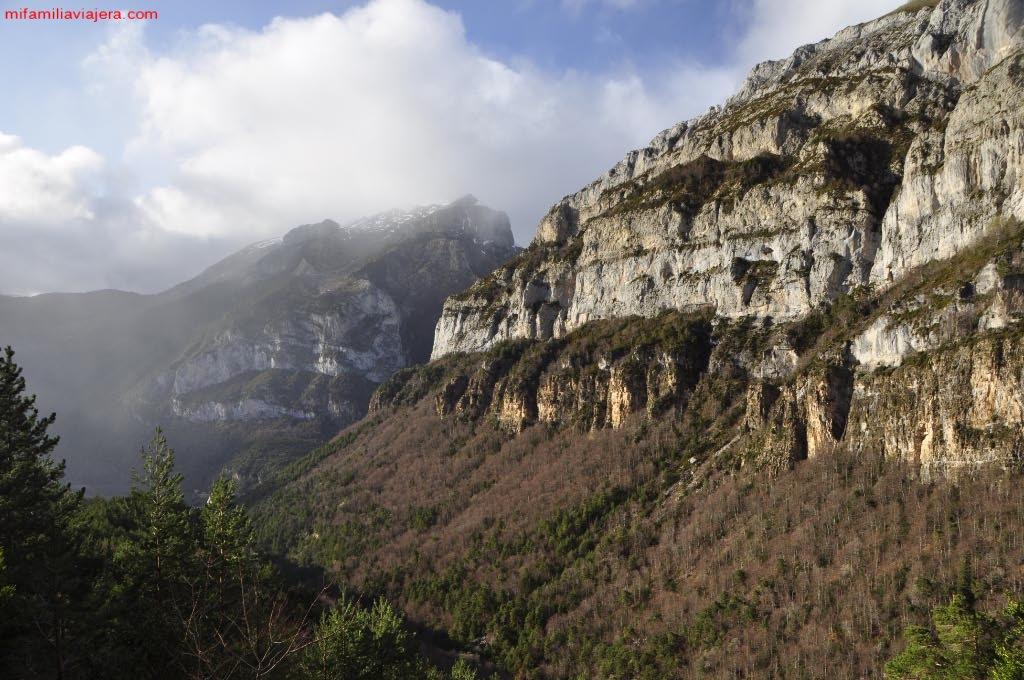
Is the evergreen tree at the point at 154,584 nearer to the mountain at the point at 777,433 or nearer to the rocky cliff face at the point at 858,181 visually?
the mountain at the point at 777,433

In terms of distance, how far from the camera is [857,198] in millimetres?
144750

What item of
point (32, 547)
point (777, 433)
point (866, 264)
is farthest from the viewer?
point (866, 264)

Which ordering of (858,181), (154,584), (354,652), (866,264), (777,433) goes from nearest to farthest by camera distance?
1. (154,584)
2. (354,652)
3. (777,433)
4. (866,264)
5. (858,181)

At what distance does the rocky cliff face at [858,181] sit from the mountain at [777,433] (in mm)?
662

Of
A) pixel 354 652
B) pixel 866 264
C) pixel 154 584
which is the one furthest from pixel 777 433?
pixel 154 584

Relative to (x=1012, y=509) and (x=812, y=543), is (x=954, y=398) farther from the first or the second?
(x=812, y=543)

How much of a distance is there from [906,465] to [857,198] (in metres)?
74.1

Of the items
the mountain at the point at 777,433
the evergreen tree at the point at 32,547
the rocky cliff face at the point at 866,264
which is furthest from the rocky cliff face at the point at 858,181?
the evergreen tree at the point at 32,547

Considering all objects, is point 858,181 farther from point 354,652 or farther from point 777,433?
point 354,652

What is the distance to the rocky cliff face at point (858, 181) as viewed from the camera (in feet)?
401

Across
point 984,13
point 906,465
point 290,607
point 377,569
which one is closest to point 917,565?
point 906,465

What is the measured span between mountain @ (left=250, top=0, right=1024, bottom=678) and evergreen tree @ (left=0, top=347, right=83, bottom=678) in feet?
270

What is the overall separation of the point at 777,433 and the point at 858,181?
7311 cm

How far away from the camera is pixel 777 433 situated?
120 meters
